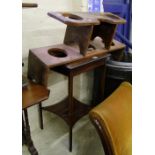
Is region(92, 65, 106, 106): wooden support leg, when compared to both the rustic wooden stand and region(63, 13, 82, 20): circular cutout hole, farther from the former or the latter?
region(63, 13, 82, 20): circular cutout hole

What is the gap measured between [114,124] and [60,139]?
4.09 feet

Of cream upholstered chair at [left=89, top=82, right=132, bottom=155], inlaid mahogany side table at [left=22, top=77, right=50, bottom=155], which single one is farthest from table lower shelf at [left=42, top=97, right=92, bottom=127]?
cream upholstered chair at [left=89, top=82, right=132, bottom=155]

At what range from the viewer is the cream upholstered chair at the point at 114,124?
0.86 metres

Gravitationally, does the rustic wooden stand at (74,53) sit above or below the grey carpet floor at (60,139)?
above

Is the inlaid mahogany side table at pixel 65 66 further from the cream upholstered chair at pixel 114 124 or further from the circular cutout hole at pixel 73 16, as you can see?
the cream upholstered chair at pixel 114 124

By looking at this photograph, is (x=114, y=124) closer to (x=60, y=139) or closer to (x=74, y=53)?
(x=74, y=53)

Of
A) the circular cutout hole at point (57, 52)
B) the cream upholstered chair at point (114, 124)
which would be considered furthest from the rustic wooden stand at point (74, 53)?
the cream upholstered chair at point (114, 124)

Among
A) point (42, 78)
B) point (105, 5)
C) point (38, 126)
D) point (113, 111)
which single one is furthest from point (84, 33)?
point (105, 5)

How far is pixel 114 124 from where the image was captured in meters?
0.89

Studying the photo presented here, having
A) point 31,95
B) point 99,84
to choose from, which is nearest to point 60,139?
point 99,84

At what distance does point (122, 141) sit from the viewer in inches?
35.7

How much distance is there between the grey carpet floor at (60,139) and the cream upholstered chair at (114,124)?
105 cm

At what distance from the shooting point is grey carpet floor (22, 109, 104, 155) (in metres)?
1.91
